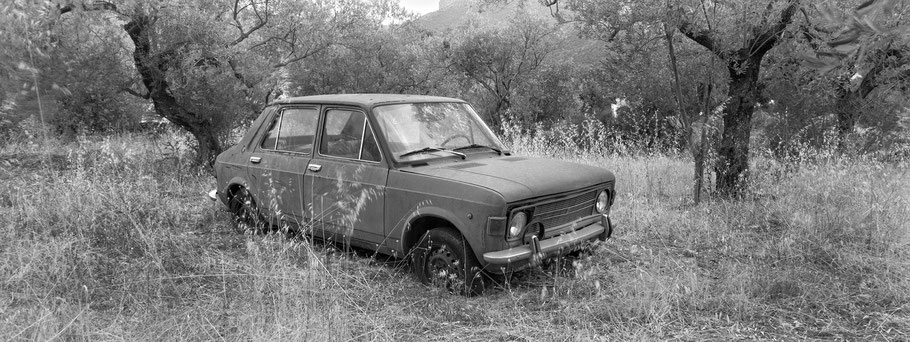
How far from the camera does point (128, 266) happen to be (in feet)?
15.5

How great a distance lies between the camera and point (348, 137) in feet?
17.3

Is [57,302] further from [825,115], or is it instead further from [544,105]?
[544,105]

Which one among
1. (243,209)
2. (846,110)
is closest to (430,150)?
(243,209)

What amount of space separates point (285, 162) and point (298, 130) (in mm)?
314

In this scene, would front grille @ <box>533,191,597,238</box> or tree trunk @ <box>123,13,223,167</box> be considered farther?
tree trunk @ <box>123,13,223,167</box>

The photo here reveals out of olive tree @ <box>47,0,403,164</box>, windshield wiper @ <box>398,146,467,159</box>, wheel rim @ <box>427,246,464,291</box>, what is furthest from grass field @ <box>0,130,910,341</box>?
olive tree @ <box>47,0,403,164</box>

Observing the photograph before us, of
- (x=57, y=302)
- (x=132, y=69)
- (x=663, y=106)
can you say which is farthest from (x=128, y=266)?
(x=663, y=106)

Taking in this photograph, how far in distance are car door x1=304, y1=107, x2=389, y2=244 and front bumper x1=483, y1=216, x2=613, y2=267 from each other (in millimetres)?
1149

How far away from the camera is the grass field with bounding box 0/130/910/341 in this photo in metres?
3.83

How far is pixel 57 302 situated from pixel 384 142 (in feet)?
8.18

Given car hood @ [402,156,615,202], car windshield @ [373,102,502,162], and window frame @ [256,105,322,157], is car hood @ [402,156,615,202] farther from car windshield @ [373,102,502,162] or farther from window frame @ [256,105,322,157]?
window frame @ [256,105,322,157]

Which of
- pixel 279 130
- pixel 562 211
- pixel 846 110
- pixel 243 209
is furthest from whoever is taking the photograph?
pixel 846 110

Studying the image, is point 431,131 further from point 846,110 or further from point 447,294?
point 846,110

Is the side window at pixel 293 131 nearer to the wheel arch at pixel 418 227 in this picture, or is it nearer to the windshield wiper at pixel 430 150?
the windshield wiper at pixel 430 150
